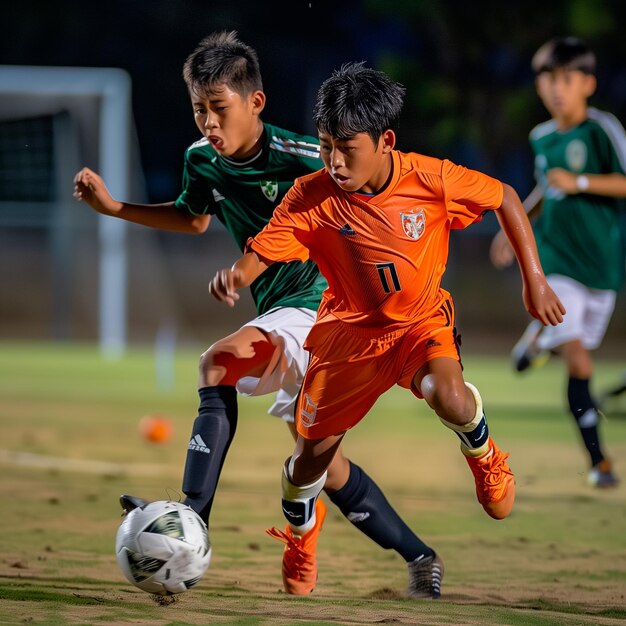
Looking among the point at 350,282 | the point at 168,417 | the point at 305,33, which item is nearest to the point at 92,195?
the point at 350,282

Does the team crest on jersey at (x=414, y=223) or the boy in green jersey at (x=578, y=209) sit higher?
the boy in green jersey at (x=578, y=209)

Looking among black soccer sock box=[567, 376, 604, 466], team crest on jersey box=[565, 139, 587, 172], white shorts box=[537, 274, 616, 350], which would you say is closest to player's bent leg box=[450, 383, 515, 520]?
black soccer sock box=[567, 376, 604, 466]

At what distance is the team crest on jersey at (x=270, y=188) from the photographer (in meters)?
5.07

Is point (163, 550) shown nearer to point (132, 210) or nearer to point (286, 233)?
point (286, 233)

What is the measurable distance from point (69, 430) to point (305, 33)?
26733 mm

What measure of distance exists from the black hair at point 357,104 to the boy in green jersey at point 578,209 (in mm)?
3098

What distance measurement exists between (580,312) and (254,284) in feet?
11.0

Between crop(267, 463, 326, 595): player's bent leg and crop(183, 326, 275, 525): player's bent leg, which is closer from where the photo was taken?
crop(183, 326, 275, 525): player's bent leg

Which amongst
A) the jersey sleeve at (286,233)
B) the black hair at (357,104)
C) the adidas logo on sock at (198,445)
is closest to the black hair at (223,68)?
the black hair at (357,104)

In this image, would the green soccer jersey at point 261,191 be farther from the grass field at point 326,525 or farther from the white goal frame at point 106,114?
the white goal frame at point 106,114

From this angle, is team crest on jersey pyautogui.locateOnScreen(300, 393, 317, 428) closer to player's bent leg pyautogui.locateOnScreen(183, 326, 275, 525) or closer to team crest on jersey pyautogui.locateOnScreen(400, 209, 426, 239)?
player's bent leg pyautogui.locateOnScreen(183, 326, 275, 525)

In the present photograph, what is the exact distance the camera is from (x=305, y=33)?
35094 millimetres

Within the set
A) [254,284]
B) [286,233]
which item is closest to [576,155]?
[254,284]

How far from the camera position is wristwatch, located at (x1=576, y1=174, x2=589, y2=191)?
7664 mm
